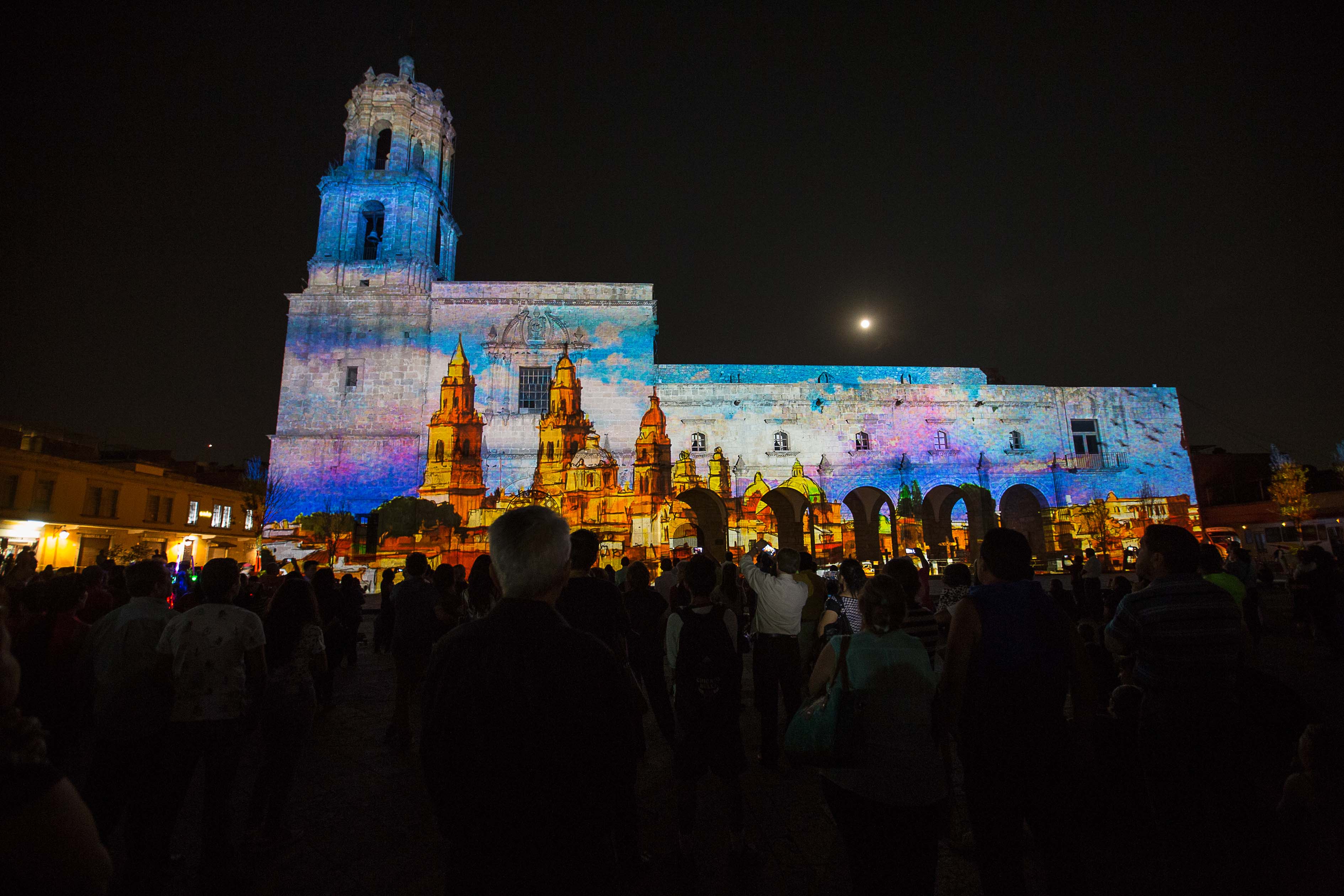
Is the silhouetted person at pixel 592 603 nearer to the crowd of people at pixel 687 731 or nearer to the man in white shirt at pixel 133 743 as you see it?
the crowd of people at pixel 687 731

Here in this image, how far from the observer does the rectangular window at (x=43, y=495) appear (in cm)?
2256

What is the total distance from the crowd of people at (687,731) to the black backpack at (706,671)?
0.05 feet

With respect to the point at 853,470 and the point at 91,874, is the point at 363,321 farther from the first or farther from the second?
the point at 91,874

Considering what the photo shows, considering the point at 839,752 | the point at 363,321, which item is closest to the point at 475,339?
the point at 363,321

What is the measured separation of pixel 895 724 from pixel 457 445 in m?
22.9

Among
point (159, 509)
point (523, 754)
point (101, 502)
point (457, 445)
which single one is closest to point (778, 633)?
point (523, 754)

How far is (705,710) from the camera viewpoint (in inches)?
154

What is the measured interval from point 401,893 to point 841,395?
24.2 metres

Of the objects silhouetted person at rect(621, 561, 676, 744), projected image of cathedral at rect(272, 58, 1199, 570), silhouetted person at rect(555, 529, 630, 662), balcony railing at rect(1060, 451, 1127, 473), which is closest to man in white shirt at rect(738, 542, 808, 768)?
silhouetted person at rect(621, 561, 676, 744)

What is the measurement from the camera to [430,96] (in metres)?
28.2

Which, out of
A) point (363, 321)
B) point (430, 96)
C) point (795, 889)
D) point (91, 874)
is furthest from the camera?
point (430, 96)

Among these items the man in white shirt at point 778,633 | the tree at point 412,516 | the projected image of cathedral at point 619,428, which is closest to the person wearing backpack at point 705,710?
the man in white shirt at point 778,633

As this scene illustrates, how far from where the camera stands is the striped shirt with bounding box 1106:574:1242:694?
121 inches

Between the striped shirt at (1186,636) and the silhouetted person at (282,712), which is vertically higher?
the striped shirt at (1186,636)
